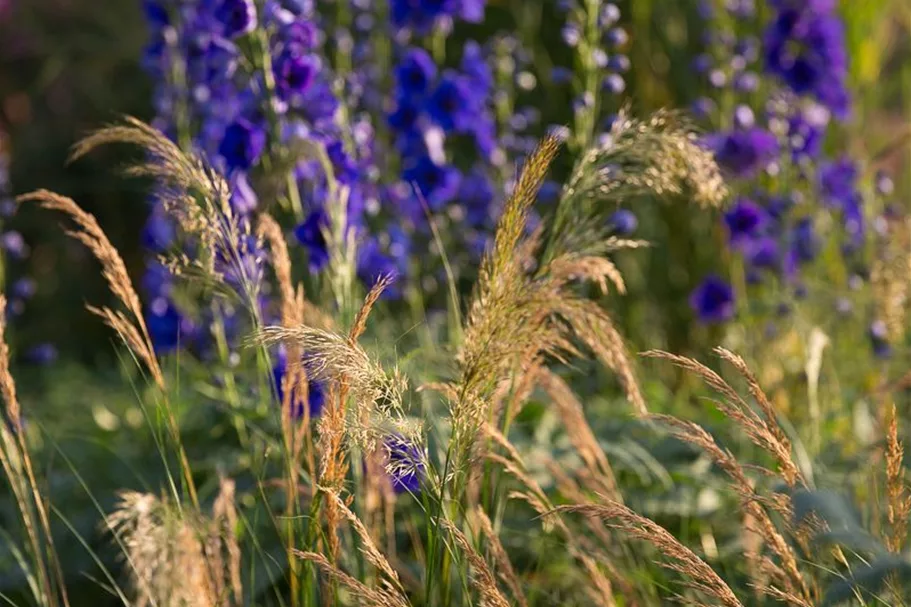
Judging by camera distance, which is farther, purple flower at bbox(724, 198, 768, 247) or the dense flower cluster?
the dense flower cluster

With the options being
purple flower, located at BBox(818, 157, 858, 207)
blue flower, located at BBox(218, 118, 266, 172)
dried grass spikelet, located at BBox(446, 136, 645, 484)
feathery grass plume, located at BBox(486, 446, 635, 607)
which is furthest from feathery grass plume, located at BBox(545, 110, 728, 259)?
purple flower, located at BBox(818, 157, 858, 207)

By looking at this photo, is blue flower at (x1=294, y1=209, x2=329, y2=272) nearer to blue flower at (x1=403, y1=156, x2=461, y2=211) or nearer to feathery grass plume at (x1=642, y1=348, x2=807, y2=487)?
blue flower at (x1=403, y1=156, x2=461, y2=211)

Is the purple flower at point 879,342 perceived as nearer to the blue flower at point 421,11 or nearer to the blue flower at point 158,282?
the blue flower at point 421,11

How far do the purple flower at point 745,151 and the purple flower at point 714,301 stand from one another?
0.37m

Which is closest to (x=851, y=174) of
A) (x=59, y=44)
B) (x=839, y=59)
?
(x=839, y=59)

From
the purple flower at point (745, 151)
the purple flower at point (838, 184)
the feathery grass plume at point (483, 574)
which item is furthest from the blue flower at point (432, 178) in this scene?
the feathery grass plume at point (483, 574)

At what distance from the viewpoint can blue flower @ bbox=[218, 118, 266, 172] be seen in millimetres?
2336

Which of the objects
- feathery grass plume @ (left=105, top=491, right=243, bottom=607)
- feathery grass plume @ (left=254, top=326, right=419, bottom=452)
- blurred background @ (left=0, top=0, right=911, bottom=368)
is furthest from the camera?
blurred background @ (left=0, top=0, right=911, bottom=368)

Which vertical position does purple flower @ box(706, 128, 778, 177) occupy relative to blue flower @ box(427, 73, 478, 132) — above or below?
below

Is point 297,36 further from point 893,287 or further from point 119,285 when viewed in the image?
point 893,287

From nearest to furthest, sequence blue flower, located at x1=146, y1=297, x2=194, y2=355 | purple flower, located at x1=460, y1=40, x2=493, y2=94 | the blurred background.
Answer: blue flower, located at x1=146, y1=297, x2=194, y2=355, purple flower, located at x1=460, y1=40, x2=493, y2=94, the blurred background

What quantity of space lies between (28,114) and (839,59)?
396 cm

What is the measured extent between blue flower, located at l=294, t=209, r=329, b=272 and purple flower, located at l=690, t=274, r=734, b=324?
149 cm

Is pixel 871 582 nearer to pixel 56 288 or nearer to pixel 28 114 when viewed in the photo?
pixel 56 288
